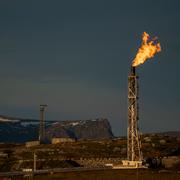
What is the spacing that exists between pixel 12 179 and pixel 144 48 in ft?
91.7

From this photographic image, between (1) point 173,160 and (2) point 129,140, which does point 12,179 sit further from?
(1) point 173,160

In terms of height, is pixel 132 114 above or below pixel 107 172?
above

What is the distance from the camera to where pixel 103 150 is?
16788 cm

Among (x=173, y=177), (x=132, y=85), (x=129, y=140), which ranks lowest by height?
(x=173, y=177)

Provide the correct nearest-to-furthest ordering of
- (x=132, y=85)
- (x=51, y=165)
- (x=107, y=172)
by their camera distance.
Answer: (x=107, y=172) < (x=132, y=85) < (x=51, y=165)

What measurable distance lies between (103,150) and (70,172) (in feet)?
266

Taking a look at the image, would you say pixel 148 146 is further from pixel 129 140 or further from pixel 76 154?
pixel 129 140

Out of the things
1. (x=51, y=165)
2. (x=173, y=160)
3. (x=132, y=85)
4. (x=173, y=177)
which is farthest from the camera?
(x=51, y=165)

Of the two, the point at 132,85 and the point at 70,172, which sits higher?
the point at 132,85

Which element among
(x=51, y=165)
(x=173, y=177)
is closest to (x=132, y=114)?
(x=173, y=177)

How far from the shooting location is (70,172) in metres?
87.3

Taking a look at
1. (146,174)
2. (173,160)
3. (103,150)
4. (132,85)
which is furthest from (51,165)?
(103,150)

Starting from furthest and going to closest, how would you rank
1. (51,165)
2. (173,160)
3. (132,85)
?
(51,165) → (173,160) → (132,85)

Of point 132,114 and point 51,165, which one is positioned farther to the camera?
point 51,165
